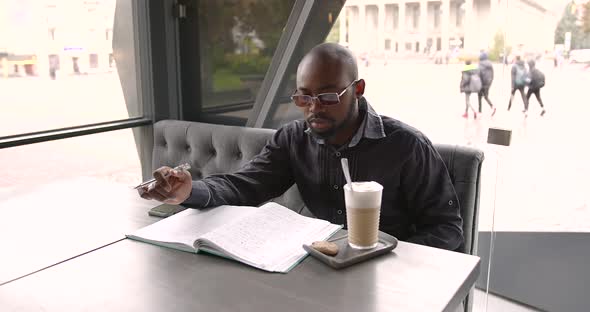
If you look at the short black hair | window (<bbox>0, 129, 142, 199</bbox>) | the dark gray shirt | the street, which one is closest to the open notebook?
the dark gray shirt

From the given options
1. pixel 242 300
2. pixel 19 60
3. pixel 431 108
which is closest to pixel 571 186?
pixel 431 108

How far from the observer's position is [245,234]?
130cm

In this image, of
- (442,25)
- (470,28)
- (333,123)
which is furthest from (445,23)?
(333,123)

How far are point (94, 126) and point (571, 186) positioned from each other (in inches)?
91.0

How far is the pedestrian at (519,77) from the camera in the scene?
228cm

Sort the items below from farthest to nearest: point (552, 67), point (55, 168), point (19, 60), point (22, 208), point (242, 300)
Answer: point (55, 168), point (19, 60), point (552, 67), point (22, 208), point (242, 300)

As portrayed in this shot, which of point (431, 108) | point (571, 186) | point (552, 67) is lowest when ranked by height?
point (571, 186)

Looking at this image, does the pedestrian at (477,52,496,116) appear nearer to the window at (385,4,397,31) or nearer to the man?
the window at (385,4,397,31)

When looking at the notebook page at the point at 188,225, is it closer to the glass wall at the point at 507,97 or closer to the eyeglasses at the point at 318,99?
the eyeglasses at the point at 318,99

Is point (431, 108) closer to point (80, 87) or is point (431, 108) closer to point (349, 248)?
point (349, 248)

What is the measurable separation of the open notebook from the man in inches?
4.3

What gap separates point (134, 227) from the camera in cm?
150

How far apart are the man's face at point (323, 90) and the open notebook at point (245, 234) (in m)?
0.35

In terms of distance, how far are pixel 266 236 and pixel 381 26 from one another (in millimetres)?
1572
